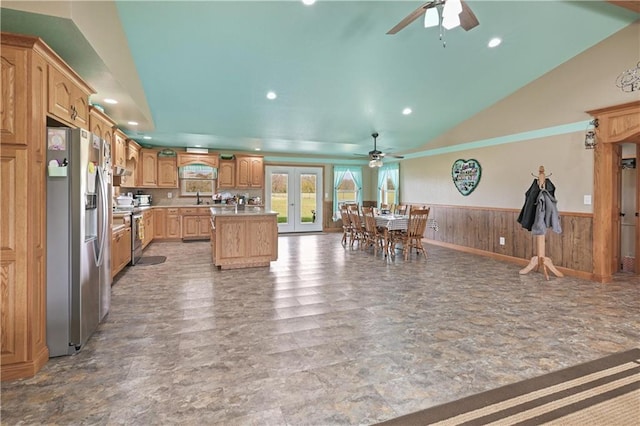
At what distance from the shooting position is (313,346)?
2.60 m

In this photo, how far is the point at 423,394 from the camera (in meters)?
1.99

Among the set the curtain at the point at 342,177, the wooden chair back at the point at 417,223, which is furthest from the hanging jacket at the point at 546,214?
the curtain at the point at 342,177

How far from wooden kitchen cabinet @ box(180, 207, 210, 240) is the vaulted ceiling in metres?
2.37

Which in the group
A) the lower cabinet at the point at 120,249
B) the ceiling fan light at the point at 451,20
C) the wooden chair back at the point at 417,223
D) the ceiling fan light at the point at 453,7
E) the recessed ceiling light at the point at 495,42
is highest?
the recessed ceiling light at the point at 495,42

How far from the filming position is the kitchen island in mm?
5148

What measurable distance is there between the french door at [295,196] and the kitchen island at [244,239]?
179 inches

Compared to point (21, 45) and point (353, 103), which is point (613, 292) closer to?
point (353, 103)

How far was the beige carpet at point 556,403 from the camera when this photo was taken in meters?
1.75

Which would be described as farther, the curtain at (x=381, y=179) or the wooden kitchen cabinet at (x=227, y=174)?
the curtain at (x=381, y=179)

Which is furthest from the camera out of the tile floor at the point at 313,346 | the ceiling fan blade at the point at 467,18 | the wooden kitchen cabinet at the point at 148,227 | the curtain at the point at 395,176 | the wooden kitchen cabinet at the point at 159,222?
the curtain at the point at 395,176

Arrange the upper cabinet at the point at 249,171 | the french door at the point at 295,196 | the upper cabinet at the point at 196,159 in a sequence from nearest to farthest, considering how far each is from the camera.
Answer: the upper cabinet at the point at 196,159, the upper cabinet at the point at 249,171, the french door at the point at 295,196

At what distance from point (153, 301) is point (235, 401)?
229 cm

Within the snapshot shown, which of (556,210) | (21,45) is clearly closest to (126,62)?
(21,45)

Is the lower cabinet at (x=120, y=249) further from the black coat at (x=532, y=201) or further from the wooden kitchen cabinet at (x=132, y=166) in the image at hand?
the black coat at (x=532, y=201)
